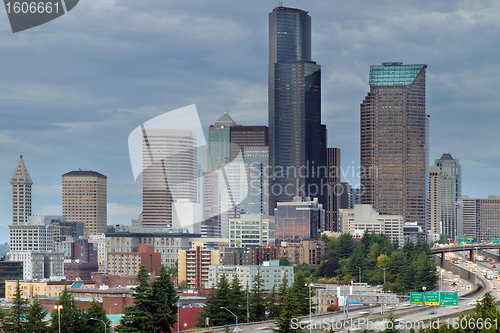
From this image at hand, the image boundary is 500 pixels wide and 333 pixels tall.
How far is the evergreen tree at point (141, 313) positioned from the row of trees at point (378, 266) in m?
64.7

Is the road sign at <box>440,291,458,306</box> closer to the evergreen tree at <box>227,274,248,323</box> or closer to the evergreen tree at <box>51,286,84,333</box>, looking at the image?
the evergreen tree at <box>227,274,248,323</box>

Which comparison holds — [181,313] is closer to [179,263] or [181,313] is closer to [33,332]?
[33,332]

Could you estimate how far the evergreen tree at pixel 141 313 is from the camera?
240 feet

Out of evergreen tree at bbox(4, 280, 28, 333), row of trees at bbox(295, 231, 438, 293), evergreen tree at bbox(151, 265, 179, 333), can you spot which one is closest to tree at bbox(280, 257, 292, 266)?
row of trees at bbox(295, 231, 438, 293)

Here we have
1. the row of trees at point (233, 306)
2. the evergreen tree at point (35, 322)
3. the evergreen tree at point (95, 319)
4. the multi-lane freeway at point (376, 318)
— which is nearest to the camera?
the evergreen tree at point (35, 322)

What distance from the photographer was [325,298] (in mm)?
136000

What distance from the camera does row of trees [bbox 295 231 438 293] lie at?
13062 cm

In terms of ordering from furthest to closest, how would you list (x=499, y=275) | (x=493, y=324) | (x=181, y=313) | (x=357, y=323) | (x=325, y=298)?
1. (x=499, y=275)
2. (x=325, y=298)
3. (x=181, y=313)
4. (x=357, y=323)
5. (x=493, y=324)

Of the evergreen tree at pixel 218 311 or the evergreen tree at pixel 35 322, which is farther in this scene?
the evergreen tree at pixel 218 311

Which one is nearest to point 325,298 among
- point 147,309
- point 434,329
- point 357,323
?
point 357,323

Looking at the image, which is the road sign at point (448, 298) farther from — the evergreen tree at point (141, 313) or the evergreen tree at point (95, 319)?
the evergreen tree at point (95, 319)

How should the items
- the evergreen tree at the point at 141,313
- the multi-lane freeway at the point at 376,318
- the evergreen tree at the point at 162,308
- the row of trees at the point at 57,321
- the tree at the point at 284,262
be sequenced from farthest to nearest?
the tree at the point at 284,262 < the multi-lane freeway at the point at 376,318 < the evergreen tree at the point at 162,308 < the row of trees at the point at 57,321 < the evergreen tree at the point at 141,313

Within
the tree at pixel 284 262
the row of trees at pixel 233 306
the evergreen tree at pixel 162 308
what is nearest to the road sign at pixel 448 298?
the row of trees at pixel 233 306

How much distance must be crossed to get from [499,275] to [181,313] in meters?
86.1
